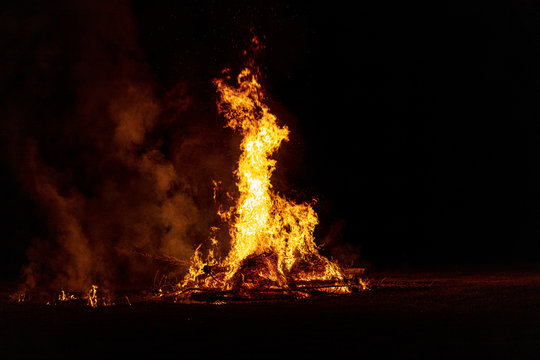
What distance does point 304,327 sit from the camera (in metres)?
9.15

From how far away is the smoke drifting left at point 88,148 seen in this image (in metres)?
14.4

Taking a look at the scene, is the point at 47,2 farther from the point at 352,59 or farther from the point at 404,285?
the point at 352,59

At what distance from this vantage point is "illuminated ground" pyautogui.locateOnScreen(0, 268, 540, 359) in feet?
25.4

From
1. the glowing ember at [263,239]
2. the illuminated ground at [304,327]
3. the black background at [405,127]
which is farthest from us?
the black background at [405,127]

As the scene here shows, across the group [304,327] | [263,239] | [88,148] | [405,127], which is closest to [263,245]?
[263,239]

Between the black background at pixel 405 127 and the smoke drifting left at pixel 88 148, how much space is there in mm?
2068

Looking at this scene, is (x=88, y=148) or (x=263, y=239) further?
(x=88, y=148)

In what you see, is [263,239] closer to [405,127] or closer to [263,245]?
[263,245]

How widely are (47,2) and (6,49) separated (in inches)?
54.5

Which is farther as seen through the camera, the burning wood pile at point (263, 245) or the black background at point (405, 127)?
the black background at point (405, 127)

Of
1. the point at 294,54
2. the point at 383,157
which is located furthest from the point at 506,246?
the point at 294,54

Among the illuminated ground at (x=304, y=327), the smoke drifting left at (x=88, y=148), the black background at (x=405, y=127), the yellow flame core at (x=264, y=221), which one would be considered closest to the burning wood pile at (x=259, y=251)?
the yellow flame core at (x=264, y=221)

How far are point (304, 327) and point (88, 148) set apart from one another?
26.2ft

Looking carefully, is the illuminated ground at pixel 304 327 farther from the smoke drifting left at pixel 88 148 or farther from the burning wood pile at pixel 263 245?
the smoke drifting left at pixel 88 148
